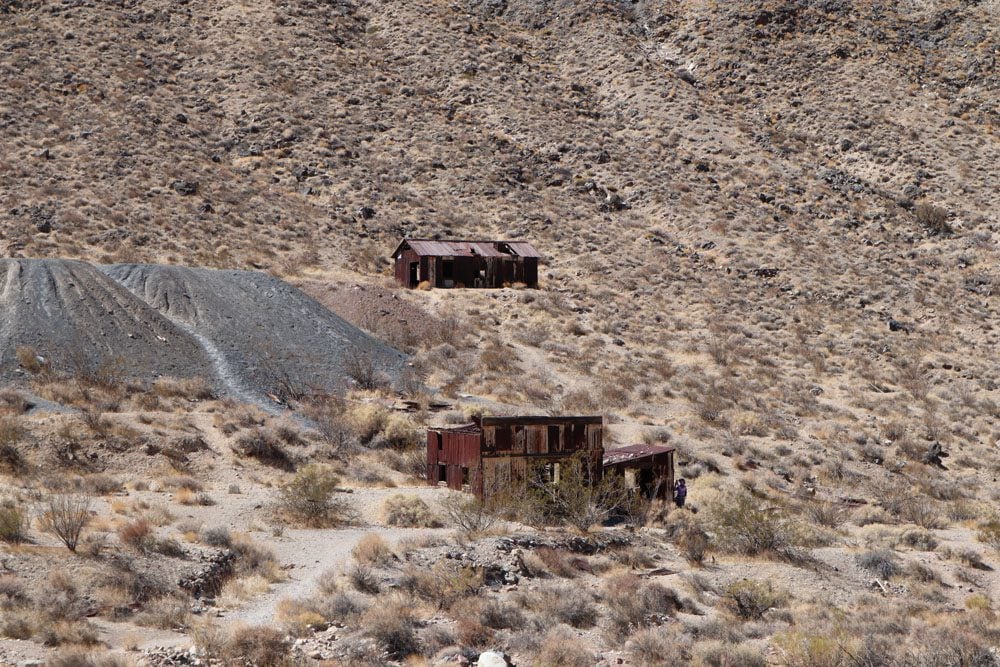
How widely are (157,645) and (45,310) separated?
23.1m

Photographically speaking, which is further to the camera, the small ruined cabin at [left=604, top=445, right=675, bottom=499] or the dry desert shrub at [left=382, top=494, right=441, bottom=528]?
the small ruined cabin at [left=604, top=445, right=675, bottom=499]

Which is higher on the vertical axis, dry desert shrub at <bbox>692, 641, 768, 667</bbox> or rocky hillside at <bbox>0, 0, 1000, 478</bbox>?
rocky hillside at <bbox>0, 0, 1000, 478</bbox>

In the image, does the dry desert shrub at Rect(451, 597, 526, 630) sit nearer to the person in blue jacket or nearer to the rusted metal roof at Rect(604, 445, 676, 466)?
the rusted metal roof at Rect(604, 445, 676, 466)

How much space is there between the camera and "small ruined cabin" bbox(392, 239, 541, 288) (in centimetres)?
5094

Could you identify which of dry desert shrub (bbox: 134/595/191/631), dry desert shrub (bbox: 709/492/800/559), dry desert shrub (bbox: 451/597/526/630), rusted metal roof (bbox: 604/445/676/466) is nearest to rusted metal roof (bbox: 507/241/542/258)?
rusted metal roof (bbox: 604/445/676/466)

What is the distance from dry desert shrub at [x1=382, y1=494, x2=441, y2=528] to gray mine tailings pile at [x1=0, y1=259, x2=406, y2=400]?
10.9 metres

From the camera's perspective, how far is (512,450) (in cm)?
2683

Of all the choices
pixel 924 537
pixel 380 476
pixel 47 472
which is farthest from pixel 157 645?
pixel 924 537

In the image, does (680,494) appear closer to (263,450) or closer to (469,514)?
(469,514)

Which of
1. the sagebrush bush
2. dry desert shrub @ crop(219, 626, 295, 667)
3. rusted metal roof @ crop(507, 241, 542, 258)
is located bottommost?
the sagebrush bush

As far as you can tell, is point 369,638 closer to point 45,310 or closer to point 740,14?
point 45,310

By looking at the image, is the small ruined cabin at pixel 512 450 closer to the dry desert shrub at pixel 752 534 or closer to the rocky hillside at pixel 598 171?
the dry desert shrub at pixel 752 534

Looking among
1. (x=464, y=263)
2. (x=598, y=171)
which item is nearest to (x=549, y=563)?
(x=464, y=263)

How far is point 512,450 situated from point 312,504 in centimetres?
565
